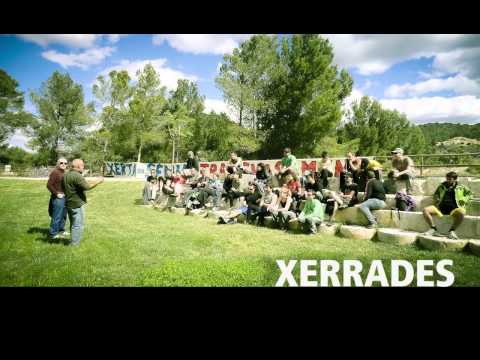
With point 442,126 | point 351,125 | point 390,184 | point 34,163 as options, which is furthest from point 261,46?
point 442,126

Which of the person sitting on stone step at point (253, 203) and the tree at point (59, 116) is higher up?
the tree at point (59, 116)

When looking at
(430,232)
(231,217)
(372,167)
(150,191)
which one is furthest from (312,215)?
(150,191)

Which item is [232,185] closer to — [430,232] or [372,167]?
[372,167]

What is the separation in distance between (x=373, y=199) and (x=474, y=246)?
2.10 m

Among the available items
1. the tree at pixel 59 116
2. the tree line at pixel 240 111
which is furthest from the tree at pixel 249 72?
the tree at pixel 59 116

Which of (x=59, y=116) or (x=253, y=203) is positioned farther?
(x=59, y=116)

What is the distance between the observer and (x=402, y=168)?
22.7ft

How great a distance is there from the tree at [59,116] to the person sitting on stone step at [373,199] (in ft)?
84.0

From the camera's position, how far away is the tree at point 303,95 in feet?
73.9

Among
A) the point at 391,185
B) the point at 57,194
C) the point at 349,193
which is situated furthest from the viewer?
→ the point at 349,193

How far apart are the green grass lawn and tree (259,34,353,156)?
16683mm

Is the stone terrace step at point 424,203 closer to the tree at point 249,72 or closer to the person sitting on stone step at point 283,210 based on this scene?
the person sitting on stone step at point 283,210
